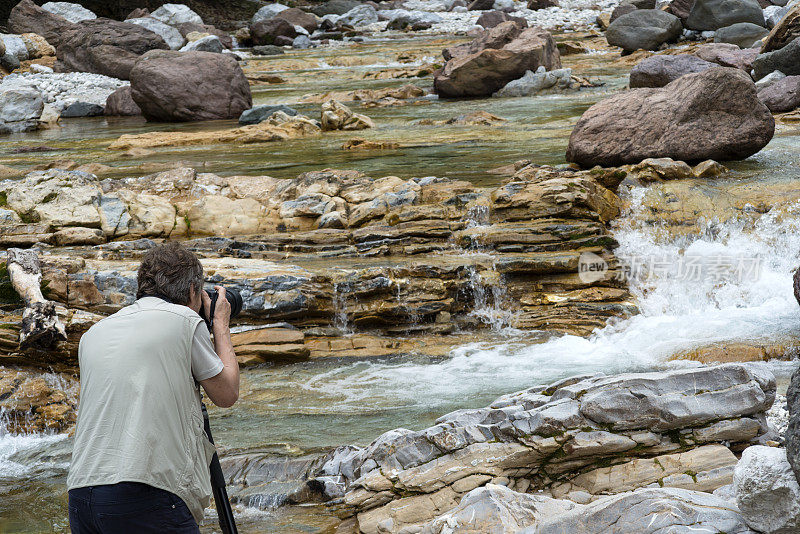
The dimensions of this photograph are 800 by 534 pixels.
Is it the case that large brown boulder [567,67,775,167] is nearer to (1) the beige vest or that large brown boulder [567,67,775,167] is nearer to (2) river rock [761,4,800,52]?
(2) river rock [761,4,800,52]

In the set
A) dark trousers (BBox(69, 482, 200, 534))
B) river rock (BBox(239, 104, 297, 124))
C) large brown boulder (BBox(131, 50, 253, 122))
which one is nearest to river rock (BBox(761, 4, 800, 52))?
river rock (BBox(239, 104, 297, 124))

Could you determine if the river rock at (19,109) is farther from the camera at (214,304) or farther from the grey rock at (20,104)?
the camera at (214,304)

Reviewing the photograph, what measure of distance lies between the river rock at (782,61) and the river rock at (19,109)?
1674cm

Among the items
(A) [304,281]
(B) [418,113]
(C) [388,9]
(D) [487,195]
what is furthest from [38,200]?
(C) [388,9]

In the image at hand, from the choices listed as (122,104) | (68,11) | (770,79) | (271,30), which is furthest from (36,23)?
(770,79)

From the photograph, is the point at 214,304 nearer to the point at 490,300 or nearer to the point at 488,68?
the point at 490,300

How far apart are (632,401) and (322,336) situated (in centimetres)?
398

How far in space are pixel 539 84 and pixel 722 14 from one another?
8.93 metres

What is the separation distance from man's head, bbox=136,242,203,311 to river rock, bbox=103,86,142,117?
62.4 ft

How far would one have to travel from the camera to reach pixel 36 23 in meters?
Result: 30.6

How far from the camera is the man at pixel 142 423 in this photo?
269 cm

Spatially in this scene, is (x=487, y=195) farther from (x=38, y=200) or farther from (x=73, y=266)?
(x=38, y=200)

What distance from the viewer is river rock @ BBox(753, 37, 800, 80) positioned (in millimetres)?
14312

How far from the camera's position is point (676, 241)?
877cm
